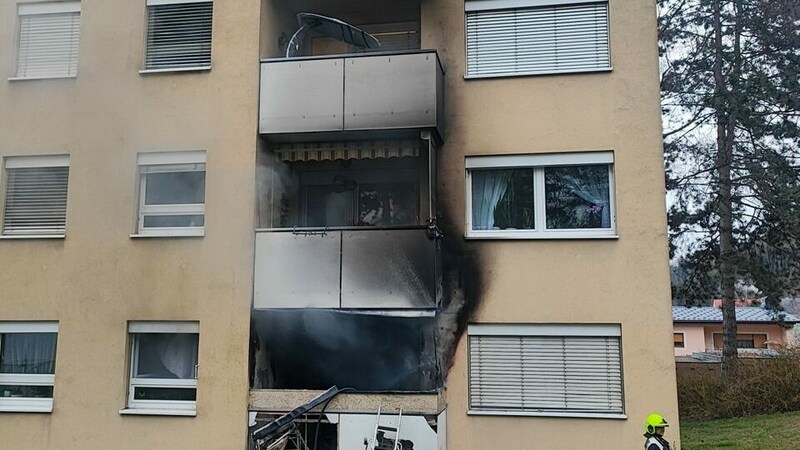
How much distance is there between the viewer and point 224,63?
376 inches

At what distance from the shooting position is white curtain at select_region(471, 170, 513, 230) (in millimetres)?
9375

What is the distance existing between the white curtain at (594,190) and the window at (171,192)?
5.42m

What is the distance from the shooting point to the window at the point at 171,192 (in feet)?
31.3

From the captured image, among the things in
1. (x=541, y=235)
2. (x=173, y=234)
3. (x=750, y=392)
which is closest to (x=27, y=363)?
(x=173, y=234)

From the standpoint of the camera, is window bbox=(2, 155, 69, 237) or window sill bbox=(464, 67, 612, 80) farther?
window bbox=(2, 155, 69, 237)

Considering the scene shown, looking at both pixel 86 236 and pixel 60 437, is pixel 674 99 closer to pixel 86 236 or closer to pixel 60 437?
pixel 86 236

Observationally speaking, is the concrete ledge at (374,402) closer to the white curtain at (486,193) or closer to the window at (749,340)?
the white curtain at (486,193)

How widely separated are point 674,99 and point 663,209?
11.9 metres

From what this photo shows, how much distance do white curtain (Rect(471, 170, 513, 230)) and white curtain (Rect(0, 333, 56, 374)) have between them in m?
6.50

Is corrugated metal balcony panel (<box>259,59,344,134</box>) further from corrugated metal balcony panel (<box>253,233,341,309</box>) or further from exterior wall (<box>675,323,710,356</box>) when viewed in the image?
exterior wall (<box>675,323,710,356</box>)

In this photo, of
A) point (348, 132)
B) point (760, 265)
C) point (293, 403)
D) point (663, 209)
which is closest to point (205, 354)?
point (293, 403)

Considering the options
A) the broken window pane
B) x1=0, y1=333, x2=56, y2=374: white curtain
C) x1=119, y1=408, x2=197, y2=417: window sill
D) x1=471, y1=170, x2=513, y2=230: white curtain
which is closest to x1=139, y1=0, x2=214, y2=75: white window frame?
x1=0, y1=333, x2=56, y2=374: white curtain

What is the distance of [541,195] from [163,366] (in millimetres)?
6007

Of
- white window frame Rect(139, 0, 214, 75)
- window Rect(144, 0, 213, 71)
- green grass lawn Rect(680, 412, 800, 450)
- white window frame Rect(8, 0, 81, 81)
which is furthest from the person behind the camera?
green grass lawn Rect(680, 412, 800, 450)
